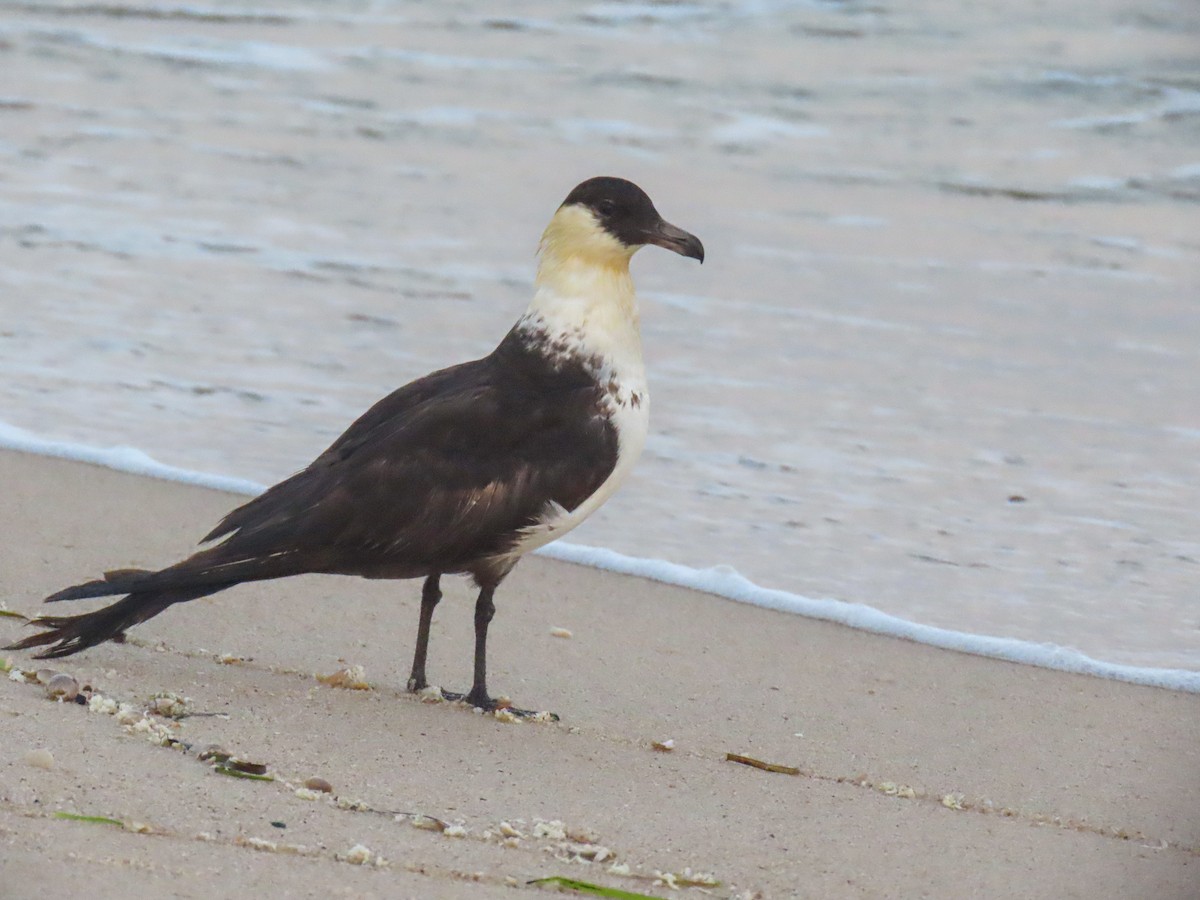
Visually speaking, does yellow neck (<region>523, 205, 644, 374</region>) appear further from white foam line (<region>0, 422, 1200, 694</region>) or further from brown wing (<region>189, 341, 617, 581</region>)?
white foam line (<region>0, 422, 1200, 694</region>)

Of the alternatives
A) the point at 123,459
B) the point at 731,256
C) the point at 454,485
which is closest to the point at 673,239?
the point at 454,485

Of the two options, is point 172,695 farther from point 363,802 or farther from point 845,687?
point 845,687

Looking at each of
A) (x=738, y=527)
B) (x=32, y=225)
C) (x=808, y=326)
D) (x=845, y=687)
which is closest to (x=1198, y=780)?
(x=845, y=687)

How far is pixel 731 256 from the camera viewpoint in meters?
9.03

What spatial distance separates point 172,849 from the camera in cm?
304

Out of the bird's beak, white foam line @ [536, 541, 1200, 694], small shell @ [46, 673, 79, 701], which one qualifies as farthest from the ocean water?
small shell @ [46, 673, 79, 701]

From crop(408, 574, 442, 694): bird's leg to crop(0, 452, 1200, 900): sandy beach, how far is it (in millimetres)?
95

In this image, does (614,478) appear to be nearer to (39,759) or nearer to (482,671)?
(482,671)

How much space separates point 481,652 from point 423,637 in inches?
6.5

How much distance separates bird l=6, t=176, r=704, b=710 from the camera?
4141 mm

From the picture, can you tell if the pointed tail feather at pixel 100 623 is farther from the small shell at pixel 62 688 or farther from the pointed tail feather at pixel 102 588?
the small shell at pixel 62 688

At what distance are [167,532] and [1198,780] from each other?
3.15m

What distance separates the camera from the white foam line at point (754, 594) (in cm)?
491

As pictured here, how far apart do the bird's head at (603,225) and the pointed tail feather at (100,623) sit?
1340 mm
